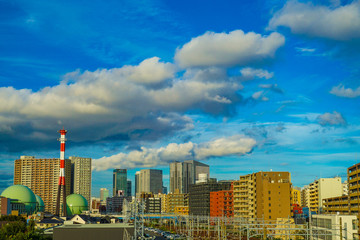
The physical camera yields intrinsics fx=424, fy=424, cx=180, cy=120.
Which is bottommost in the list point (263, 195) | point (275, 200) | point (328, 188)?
point (275, 200)

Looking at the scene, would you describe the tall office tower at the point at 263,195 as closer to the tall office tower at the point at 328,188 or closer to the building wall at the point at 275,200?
the building wall at the point at 275,200

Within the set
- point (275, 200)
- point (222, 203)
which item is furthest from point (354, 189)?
point (222, 203)

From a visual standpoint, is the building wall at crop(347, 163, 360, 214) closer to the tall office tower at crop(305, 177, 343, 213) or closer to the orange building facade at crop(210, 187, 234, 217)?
the orange building facade at crop(210, 187, 234, 217)

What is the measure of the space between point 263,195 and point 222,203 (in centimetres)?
4200

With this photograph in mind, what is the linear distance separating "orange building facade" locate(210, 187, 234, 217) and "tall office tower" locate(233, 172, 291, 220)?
12.6 m

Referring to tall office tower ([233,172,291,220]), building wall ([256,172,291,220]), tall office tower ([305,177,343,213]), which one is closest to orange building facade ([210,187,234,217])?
tall office tower ([233,172,291,220])

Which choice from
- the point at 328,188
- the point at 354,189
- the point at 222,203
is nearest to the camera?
the point at 354,189

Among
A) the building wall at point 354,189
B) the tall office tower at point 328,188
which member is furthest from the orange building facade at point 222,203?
the building wall at point 354,189

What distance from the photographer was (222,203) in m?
177

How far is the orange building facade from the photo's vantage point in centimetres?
17227


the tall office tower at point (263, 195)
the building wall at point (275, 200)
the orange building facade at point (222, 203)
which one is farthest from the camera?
the orange building facade at point (222, 203)

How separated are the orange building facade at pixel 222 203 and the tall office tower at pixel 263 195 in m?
12.6

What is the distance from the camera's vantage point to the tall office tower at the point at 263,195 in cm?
13275

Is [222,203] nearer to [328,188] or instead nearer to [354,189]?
[328,188]
